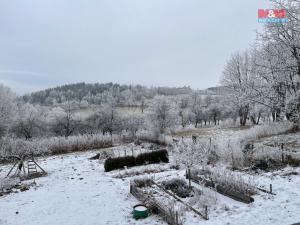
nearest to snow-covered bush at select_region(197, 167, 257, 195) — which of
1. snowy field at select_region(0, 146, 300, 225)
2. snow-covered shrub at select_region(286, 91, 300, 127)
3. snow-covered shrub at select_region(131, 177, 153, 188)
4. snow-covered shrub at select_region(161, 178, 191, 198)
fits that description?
snowy field at select_region(0, 146, 300, 225)

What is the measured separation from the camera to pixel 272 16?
15016 millimetres

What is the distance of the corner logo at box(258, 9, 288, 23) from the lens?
14.3 metres

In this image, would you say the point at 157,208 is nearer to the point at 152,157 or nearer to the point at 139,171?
the point at 139,171

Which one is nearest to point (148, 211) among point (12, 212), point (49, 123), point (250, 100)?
point (12, 212)

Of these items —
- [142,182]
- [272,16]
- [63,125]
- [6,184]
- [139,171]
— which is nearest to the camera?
[142,182]

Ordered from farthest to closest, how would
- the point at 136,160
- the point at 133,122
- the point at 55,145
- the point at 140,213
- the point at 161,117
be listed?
the point at 133,122, the point at 161,117, the point at 55,145, the point at 136,160, the point at 140,213

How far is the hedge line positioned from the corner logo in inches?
429

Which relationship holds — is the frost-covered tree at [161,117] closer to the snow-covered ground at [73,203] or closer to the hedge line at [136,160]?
the hedge line at [136,160]

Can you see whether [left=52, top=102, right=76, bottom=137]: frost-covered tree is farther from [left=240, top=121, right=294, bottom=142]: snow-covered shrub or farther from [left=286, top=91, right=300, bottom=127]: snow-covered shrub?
[left=286, top=91, right=300, bottom=127]: snow-covered shrub

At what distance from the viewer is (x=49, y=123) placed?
40.6 metres

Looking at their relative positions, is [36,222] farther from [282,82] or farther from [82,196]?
[282,82]

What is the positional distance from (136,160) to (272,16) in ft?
40.9

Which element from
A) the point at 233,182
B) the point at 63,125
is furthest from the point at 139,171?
the point at 63,125

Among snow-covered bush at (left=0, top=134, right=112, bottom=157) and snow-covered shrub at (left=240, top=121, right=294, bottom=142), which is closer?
snow-covered shrub at (left=240, top=121, right=294, bottom=142)
